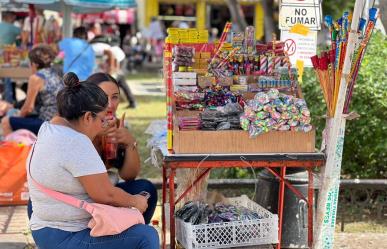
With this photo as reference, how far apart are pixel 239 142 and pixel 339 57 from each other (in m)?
0.78

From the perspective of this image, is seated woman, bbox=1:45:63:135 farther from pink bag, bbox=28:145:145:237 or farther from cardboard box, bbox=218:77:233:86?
pink bag, bbox=28:145:145:237

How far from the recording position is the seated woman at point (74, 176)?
3768mm

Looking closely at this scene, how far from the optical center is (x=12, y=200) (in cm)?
661

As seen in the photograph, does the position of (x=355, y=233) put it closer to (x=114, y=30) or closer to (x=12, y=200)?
(x=12, y=200)

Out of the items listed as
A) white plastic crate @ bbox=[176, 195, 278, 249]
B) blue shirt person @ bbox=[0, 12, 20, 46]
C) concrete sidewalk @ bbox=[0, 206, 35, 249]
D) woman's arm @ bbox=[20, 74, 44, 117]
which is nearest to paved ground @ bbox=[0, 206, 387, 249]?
concrete sidewalk @ bbox=[0, 206, 35, 249]

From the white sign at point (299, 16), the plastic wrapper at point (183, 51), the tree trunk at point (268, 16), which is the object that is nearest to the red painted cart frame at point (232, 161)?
the plastic wrapper at point (183, 51)

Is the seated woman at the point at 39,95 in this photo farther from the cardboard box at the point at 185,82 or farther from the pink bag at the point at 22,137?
the cardboard box at the point at 185,82

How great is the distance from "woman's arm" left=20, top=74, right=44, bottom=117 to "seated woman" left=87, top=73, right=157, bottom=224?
2.47 metres

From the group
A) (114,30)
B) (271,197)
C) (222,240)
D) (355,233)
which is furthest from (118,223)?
(114,30)

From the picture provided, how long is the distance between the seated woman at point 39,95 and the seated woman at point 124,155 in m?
2.48

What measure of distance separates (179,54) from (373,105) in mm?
2388

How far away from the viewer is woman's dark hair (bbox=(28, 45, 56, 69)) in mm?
7398

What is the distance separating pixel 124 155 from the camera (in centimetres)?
482

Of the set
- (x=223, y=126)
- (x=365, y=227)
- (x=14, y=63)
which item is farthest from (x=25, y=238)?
(x=14, y=63)
